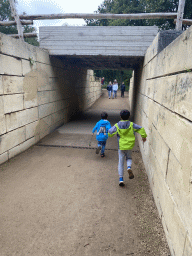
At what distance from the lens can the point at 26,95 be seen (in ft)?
18.1

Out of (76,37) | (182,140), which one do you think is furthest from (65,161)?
(76,37)

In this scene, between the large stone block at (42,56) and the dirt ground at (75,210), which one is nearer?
the dirt ground at (75,210)

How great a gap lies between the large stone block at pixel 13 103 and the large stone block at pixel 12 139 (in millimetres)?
588

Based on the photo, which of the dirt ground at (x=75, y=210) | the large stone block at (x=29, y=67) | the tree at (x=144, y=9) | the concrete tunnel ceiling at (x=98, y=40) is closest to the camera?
the dirt ground at (x=75, y=210)

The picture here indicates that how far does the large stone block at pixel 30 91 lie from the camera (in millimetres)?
5496

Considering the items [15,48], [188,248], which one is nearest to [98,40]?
[15,48]

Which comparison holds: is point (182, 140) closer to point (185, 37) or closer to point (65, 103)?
point (185, 37)

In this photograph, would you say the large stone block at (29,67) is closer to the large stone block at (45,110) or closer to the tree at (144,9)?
the large stone block at (45,110)

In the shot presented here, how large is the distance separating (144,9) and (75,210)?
1014 inches

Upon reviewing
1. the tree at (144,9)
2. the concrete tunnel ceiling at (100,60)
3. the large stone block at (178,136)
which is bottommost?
the large stone block at (178,136)

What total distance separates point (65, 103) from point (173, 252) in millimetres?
8113

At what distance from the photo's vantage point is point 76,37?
6883 mm

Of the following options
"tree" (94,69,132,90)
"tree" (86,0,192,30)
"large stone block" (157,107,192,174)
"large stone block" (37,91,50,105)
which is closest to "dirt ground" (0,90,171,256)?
"large stone block" (157,107,192,174)

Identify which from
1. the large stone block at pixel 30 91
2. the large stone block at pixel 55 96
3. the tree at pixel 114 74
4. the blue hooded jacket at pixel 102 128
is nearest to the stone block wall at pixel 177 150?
the blue hooded jacket at pixel 102 128
